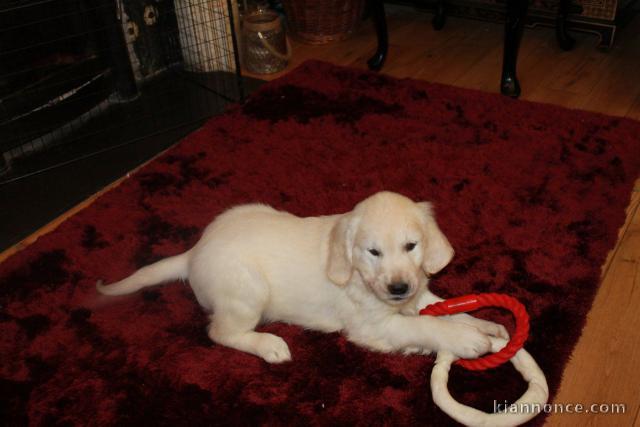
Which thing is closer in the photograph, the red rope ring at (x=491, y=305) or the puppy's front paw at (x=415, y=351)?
the red rope ring at (x=491, y=305)

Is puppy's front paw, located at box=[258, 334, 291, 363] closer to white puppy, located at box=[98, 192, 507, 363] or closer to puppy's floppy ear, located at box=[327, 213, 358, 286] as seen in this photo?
white puppy, located at box=[98, 192, 507, 363]

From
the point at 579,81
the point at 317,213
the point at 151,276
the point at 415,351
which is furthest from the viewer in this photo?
the point at 579,81

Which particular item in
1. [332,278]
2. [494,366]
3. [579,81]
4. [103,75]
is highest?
[332,278]

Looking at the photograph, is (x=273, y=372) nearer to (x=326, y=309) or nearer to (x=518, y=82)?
(x=326, y=309)

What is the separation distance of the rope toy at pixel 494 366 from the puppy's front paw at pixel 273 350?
414 millimetres

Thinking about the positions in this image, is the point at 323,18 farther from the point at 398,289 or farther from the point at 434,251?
the point at 398,289

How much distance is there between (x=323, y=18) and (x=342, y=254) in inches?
109

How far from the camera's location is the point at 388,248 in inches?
60.2

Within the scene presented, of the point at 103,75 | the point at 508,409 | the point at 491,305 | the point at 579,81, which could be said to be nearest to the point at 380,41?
the point at 579,81

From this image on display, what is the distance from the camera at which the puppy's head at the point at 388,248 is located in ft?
4.98

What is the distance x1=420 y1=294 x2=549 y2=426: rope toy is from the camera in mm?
1448

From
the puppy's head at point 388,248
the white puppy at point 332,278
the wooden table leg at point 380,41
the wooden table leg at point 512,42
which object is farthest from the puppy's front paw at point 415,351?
the wooden table leg at point 380,41

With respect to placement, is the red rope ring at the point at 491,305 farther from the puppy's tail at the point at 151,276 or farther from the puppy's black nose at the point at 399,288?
the puppy's tail at the point at 151,276

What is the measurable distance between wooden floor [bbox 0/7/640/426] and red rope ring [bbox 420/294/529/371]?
210mm
